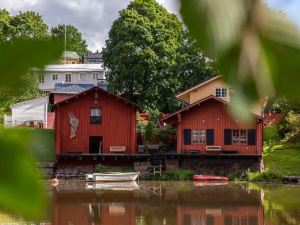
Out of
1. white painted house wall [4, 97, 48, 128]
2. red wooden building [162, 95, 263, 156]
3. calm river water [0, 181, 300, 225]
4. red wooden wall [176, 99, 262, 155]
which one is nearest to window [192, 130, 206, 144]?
red wooden building [162, 95, 263, 156]

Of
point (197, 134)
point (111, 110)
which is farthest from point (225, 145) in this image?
point (111, 110)

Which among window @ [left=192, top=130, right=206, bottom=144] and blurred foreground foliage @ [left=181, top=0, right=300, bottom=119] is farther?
window @ [left=192, top=130, right=206, bottom=144]

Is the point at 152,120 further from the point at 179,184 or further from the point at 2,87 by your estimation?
the point at 2,87

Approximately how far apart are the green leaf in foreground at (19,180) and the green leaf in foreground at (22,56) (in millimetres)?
36

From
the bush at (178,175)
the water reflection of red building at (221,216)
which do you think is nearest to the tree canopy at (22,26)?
the water reflection of red building at (221,216)

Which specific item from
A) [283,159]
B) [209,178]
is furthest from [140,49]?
[283,159]

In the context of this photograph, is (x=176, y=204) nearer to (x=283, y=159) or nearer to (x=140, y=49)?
(x=283, y=159)

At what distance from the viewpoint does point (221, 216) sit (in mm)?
15734

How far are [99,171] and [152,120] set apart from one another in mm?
3060

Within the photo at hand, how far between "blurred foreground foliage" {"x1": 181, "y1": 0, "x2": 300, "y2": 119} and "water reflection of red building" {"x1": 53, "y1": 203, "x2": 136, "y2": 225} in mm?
13756

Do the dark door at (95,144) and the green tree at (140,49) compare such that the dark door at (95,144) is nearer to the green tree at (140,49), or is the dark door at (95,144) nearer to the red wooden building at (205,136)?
the red wooden building at (205,136)

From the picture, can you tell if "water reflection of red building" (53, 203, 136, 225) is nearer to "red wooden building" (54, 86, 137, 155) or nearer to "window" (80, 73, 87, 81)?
"red wooden building" (54, 86, 137, 155)

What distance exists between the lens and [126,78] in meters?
1.17

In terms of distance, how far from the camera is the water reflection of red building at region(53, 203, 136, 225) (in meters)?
14.6
